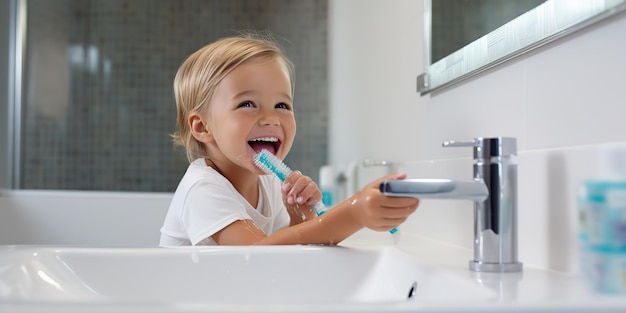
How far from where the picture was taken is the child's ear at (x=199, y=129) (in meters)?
0.97

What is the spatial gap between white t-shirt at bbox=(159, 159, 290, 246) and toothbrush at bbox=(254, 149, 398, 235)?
6 centimetres

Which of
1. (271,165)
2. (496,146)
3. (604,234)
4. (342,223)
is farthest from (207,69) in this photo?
(604,234)

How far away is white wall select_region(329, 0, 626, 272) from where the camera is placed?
54 cm

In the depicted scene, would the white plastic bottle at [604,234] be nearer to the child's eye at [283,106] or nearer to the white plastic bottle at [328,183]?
the child's eye at [283,106]

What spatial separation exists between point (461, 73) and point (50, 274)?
570mm

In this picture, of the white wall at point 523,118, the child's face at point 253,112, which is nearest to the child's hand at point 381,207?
the white wall at point 523,118

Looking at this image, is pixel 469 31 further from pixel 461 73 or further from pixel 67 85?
pixel 67 85

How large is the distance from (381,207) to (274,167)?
0.25 meters

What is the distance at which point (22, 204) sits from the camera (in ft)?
5.57

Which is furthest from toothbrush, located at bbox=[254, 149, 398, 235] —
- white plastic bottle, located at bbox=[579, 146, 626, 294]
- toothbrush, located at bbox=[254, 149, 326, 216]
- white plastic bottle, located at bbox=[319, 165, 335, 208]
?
white plastic bottle, located at bbox=[319, 165, 335, 208]

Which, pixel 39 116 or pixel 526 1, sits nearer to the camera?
pixel 526 1

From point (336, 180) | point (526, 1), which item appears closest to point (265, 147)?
point (526, 1)

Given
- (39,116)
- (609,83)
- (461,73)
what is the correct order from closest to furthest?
1. (609,83)
2. (461,73)
3. (39,116)

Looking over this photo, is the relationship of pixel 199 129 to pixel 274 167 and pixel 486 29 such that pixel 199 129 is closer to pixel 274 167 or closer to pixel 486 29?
pixel 274 167
